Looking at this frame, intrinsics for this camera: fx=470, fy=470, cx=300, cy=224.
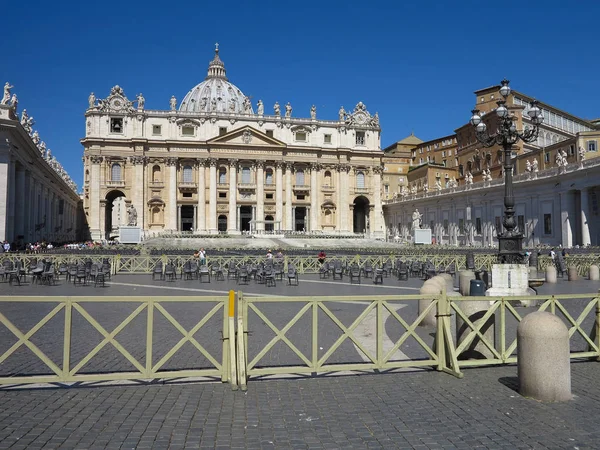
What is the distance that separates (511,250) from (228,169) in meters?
61.6

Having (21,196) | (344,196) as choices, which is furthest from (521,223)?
(21,196)

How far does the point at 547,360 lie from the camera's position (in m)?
5.41

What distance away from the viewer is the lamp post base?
555 inches

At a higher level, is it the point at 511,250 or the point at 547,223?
the point at 547,223

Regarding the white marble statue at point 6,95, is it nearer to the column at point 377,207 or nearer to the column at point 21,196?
the column at point 21,196

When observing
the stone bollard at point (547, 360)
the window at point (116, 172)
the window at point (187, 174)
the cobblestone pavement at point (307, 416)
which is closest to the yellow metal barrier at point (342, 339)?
the cobblestone pavement at point (307, 416)

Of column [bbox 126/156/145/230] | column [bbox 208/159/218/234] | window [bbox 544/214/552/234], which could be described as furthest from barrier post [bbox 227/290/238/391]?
column [bbox 126/156/145/230]

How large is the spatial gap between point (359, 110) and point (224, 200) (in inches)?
1095

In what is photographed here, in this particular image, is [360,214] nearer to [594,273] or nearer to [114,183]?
[114,183]

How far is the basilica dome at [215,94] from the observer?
325 feet

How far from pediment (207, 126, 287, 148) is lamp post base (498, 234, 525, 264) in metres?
60.6

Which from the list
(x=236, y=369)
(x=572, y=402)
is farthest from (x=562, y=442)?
(x=236, y=369)

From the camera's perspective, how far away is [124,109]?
229 feet

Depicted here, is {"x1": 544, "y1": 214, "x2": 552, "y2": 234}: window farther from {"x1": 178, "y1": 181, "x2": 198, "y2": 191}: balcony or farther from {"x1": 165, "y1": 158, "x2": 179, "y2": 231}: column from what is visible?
{"x1": 165, "y1": 158, "x2": 179, "y2": 231}: column
